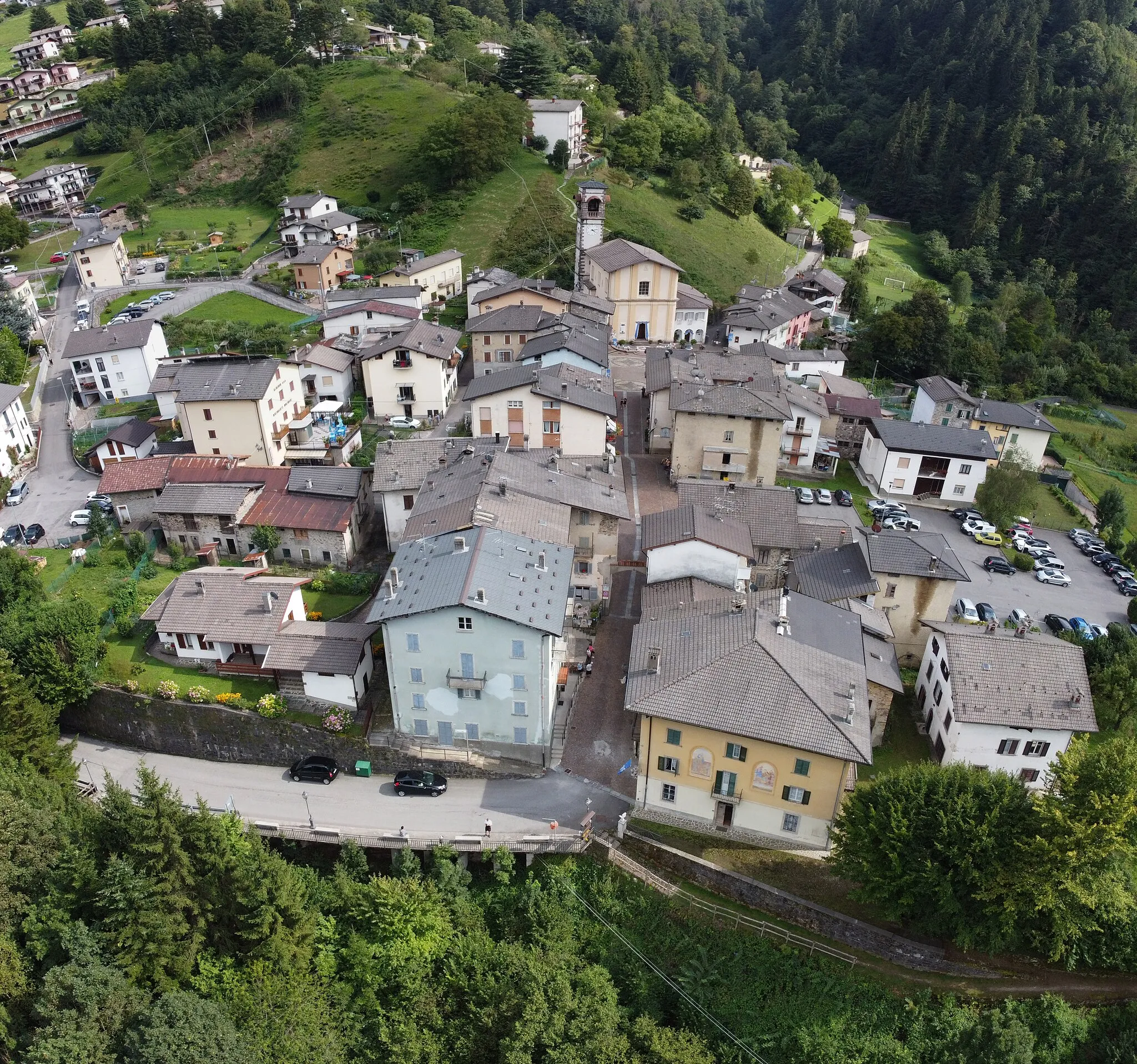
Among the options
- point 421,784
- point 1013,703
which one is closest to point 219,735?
point 421,784

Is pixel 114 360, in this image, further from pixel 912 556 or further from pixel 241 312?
pixel 912 556

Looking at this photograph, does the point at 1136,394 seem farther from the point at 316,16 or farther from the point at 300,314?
the point at 316,16

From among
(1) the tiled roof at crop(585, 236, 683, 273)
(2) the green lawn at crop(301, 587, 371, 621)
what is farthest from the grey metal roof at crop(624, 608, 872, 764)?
(1) the tiled roof at crop(585, 236, 683, 273)

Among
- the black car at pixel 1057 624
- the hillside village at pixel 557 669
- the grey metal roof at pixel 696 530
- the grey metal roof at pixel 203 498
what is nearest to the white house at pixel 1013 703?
the hillside village at pixel 557 669

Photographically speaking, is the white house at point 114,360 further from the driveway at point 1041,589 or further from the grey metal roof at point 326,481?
the driveway at point 1041,589

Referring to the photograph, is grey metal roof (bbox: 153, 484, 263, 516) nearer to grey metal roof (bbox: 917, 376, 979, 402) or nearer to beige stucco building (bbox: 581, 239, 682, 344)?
beige stucco building (bbox: 581, 239, 682, 344)
